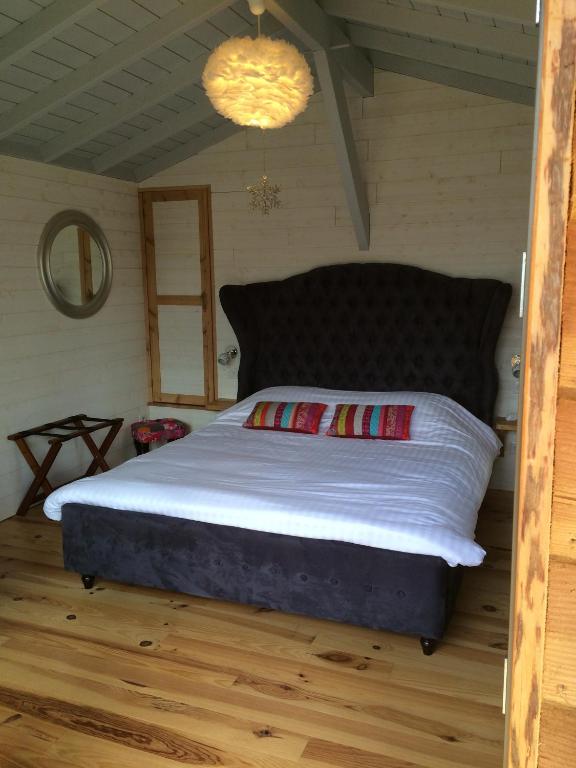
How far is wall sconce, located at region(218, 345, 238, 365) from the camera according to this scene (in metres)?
4.89

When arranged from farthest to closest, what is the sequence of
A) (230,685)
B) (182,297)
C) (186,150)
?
(182,297) → (186,150) → (230,685)

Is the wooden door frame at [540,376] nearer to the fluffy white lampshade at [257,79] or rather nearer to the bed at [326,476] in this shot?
the bed at [326,476]

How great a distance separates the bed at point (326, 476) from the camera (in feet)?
8.27

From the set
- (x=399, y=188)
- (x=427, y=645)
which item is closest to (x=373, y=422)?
(x=427, y=645)

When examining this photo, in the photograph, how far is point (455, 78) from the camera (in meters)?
3.89

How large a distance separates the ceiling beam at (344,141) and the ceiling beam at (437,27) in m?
0.25

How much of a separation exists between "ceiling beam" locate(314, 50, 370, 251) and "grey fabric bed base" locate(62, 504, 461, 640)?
7.79 ft

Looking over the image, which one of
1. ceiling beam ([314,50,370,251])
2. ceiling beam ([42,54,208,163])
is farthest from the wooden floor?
ceiling beam ([42,54,208,163])

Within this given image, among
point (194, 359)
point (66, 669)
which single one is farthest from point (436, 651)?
point (194, 359)

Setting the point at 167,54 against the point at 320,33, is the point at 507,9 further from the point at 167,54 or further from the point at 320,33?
the point at 167,54

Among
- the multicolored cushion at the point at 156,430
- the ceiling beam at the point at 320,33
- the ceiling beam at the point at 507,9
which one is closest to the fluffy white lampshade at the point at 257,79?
the ceiling beam at the point at 320,33

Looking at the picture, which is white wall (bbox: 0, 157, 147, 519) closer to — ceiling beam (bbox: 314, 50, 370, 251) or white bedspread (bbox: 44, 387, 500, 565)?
white bedspread (bbox: 44, 387, 500, 565)

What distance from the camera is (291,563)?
2.62 metres

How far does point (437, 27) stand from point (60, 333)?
2910 mm
